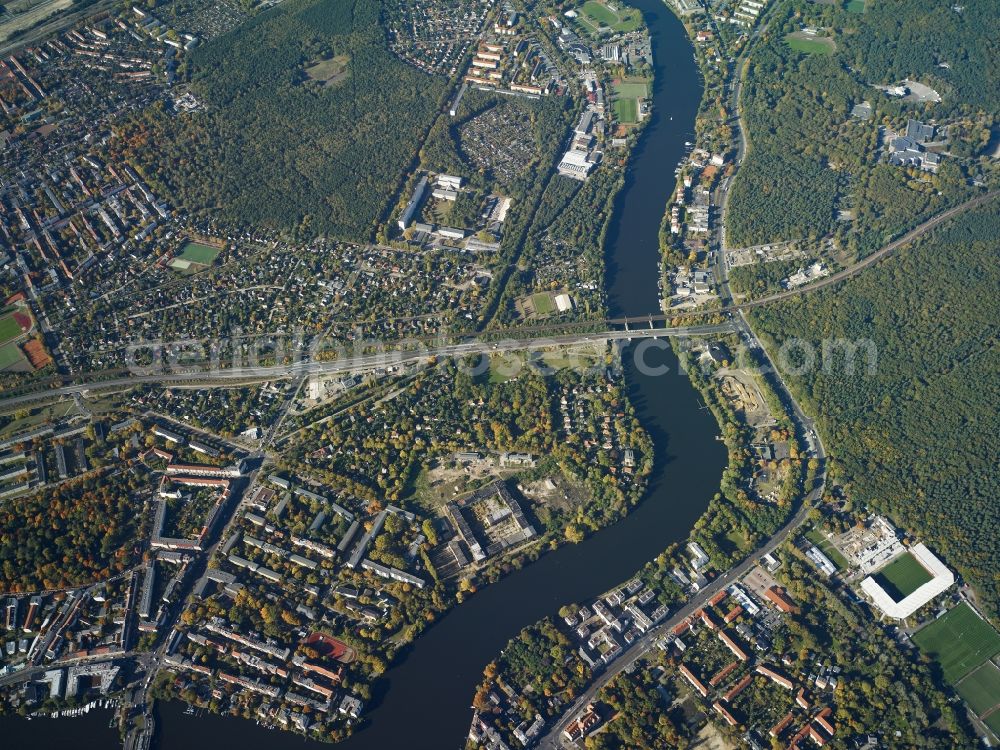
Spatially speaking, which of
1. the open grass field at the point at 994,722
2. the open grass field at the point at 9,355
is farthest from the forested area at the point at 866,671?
the open grass field at the point at 9,355

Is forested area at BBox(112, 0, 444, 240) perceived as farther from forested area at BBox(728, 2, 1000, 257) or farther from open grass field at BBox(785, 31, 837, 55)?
open grass field at BBox(785, 31, 837, 55)

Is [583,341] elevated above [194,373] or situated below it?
above

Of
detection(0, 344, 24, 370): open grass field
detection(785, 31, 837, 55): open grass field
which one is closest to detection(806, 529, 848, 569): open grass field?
detection(0, 344, 24, 370): open grass field

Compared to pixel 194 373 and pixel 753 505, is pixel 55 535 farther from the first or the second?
pixel 753 505

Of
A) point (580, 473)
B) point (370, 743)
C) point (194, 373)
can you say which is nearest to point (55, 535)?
point (194, 373)

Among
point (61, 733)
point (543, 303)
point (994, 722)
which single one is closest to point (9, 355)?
point (61, 733)
